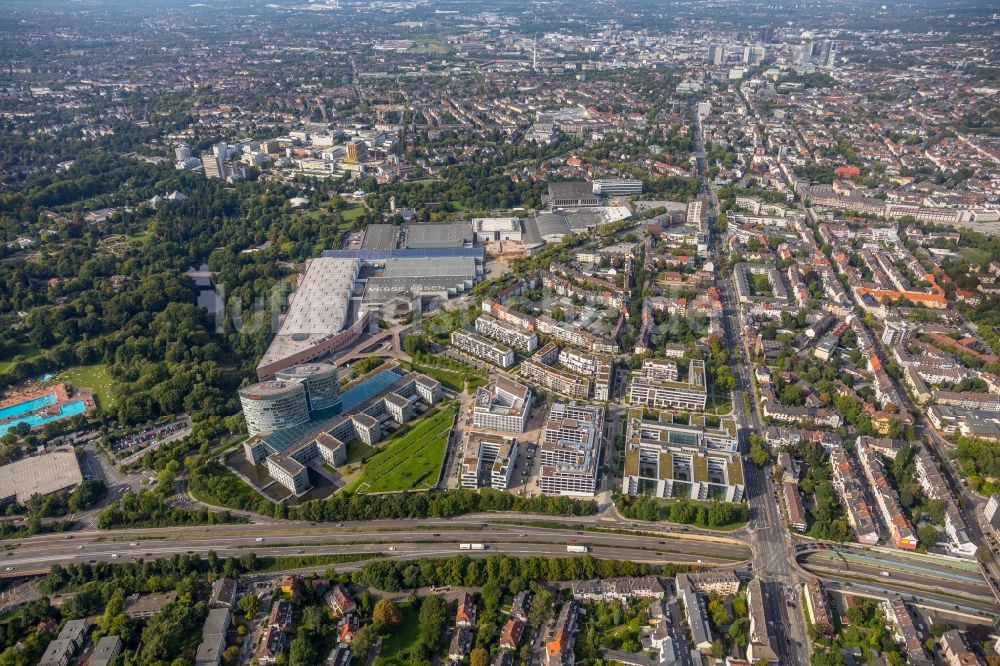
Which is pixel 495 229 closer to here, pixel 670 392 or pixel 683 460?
pixel 670 392

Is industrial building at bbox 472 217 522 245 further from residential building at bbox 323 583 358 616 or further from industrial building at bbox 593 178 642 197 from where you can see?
residential building at bbox 323 583 358 616

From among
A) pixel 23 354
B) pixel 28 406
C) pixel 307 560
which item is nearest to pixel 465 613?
pixel 307 560

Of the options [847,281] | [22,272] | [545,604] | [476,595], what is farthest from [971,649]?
[22,272]

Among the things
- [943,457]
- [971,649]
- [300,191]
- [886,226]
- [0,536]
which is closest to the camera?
[971,649]

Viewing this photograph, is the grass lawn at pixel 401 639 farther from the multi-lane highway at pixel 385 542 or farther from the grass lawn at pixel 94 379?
the grass lawn at pixel 94 379

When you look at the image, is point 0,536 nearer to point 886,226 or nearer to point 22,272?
point 22,272

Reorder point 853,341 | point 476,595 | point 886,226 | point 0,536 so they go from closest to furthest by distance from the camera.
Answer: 1. point 476,595
2. point 0,536
3. point 853,341
4. point 886,226
